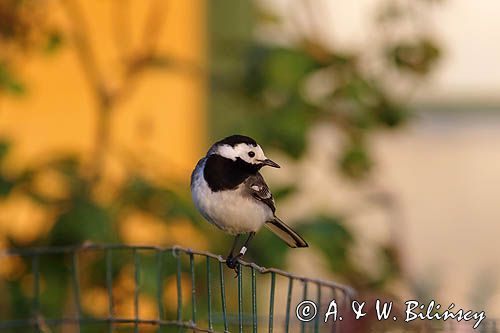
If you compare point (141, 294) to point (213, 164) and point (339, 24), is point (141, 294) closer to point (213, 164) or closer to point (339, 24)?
point (213, 164)

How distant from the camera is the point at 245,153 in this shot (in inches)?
97.5

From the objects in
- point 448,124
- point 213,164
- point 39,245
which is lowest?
point 213,164

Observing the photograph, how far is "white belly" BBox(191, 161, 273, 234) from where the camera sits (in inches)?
94.9

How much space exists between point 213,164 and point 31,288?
167cm

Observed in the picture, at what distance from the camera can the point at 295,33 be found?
4270 millimetres

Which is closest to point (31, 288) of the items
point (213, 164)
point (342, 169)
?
point (342, 169)

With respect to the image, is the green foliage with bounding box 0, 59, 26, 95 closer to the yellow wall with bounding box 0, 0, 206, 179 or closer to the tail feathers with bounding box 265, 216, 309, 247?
the yellow wall with bounding box 0, 0, 206, 179

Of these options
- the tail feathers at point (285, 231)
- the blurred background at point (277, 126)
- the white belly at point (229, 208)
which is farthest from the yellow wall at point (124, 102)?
the white belly at point (229, 208)

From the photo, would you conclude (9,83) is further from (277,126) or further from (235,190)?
(235,190)

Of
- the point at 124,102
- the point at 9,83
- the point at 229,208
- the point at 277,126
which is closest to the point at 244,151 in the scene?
the point at 229,208

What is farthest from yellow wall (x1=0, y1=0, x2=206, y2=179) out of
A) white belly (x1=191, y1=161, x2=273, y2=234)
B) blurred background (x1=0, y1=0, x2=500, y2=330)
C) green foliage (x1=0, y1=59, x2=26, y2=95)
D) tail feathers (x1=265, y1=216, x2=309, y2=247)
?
white belly (x1=191, y1=161, x2=273, y2=234)

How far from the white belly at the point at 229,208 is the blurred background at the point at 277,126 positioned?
2.68 feet

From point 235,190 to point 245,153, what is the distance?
79 mm

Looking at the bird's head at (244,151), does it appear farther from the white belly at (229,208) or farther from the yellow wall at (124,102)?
the yellow wall at (124,102)
